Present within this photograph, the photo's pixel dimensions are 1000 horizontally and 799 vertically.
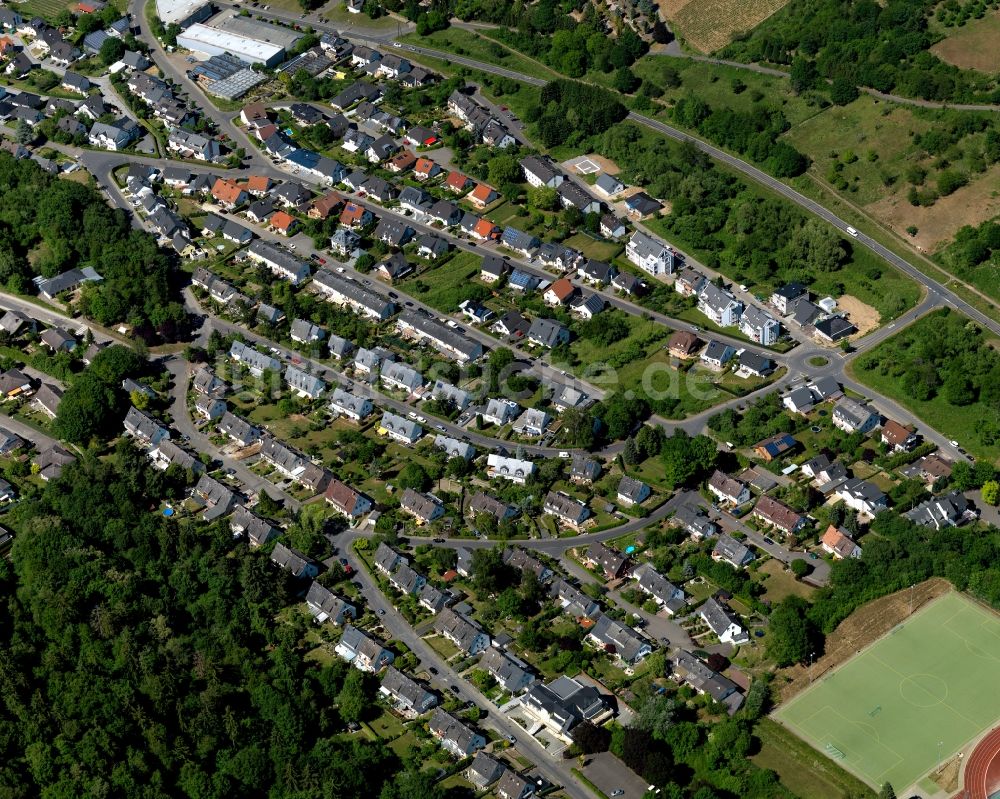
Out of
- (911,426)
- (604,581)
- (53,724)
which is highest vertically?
(911,426)

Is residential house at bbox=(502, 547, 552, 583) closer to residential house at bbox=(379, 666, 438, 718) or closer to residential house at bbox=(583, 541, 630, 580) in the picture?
residential house at bbox=(583, 541, 630, 580)

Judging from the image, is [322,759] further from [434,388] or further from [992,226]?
[992,226]

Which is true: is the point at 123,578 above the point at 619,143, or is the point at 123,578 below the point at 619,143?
below

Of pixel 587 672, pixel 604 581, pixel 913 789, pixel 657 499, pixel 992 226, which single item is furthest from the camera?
pixel 992 226

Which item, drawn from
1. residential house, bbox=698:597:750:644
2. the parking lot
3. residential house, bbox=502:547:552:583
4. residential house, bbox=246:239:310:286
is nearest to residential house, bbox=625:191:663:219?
residential house, bbox=246:239:310:286

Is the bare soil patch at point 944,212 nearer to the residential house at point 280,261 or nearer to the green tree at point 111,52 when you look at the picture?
the residential house at point 280,261

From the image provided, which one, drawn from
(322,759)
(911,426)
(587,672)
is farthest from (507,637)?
(911,426)
